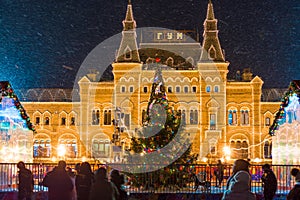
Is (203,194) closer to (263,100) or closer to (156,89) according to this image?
(156,89)

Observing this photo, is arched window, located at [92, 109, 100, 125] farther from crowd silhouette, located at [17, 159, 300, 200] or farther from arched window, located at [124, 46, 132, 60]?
crowd silhouette, located at [17, 159, 300, 200]

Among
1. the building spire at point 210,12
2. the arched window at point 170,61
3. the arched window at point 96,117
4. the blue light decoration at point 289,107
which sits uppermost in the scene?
the building spire at point 210,12

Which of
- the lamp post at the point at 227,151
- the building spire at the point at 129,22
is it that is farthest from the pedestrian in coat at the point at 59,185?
the building spire at the point at 129,22

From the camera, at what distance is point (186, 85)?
46531 millimetres

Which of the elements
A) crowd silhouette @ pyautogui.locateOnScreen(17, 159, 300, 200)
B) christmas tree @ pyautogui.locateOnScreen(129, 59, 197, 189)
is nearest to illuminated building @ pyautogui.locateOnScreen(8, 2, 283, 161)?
christmas tree @ pyautogui.locateOnScreen(129, 59, 197, 189)

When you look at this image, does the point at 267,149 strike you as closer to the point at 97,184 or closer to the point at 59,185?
the point at 59,185

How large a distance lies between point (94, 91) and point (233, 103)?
39.8 feet

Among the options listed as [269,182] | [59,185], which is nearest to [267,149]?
[269,182]

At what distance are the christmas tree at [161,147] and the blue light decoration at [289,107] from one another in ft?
12.4

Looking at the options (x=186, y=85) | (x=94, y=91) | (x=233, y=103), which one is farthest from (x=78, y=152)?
(x=233, y=103)

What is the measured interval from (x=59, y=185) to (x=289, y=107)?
1223 centimetres

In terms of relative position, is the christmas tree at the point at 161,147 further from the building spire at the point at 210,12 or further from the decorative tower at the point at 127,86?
the building spire at the point at 210,12

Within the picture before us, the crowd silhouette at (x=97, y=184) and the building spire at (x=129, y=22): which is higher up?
the building spire at (x=129, y=22)

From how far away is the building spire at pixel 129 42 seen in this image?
47438 mm
